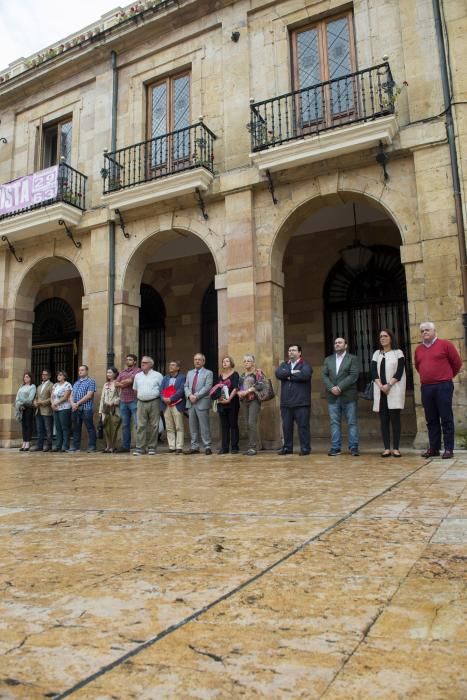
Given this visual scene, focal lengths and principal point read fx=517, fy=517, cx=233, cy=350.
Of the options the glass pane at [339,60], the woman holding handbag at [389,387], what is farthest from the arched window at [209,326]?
the woman holding handbag at [389,387]

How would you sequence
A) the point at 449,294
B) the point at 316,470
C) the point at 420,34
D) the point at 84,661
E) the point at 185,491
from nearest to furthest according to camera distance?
the point at 84,661
the point at 185,491
the point at 316,470
the point at 449,294
the point at 420,34

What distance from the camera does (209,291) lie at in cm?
1261

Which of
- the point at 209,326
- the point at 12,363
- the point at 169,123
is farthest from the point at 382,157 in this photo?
the point at 12,363

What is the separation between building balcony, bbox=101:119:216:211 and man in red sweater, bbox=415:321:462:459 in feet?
16.6

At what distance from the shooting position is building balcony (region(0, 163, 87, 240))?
417 inches

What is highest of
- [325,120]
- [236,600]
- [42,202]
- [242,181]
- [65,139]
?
[65,139]

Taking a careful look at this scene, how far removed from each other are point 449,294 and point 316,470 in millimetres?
3918

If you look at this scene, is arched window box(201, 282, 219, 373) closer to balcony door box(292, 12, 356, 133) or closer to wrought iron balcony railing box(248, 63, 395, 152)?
wrought iron balcony railing box(248, 63, 395, 152)

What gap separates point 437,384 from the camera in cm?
621

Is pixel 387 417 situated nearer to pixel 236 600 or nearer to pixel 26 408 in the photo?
pixel 236 600

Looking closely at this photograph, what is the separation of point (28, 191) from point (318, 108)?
246 inches

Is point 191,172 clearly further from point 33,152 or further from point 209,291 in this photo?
point 33,152

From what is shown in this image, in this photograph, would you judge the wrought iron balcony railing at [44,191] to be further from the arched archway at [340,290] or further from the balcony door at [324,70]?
the balcony door at [324,70]

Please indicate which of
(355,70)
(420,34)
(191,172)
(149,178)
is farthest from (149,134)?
(420,34)
